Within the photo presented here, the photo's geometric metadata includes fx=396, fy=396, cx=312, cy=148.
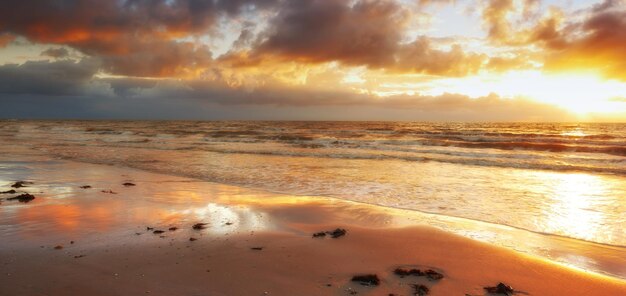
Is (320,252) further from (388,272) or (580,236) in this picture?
(580,236)

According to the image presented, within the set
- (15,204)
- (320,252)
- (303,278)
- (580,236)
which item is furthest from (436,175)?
(15,204)

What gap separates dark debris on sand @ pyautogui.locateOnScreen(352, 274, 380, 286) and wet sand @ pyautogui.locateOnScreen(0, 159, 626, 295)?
11 centimetres

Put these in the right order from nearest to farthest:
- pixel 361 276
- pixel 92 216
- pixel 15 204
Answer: pixel 361 276 → pixel 92 216 → pixel 15 204

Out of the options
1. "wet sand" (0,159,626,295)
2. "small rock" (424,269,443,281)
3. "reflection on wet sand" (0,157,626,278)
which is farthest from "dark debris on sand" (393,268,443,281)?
"reflection on wet sand" (0,157,626,278)

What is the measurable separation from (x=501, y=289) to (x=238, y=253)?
3745 mm

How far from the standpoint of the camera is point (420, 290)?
4.95 metres

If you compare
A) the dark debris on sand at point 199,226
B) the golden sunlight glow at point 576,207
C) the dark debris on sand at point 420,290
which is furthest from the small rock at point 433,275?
the dark debris on sand at point 199,226

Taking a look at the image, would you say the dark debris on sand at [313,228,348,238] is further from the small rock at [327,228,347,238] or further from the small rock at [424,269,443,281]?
the small rock at [424,269,443,281]

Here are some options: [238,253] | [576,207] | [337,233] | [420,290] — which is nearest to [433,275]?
[420,290]

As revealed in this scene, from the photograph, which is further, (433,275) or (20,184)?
(20,184)

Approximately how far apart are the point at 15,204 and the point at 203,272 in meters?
6.70

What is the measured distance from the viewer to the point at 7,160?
63.3ft

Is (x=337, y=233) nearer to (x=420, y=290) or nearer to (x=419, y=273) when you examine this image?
(x=419, y=273)

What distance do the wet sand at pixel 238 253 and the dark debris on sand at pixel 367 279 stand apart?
110 mm
